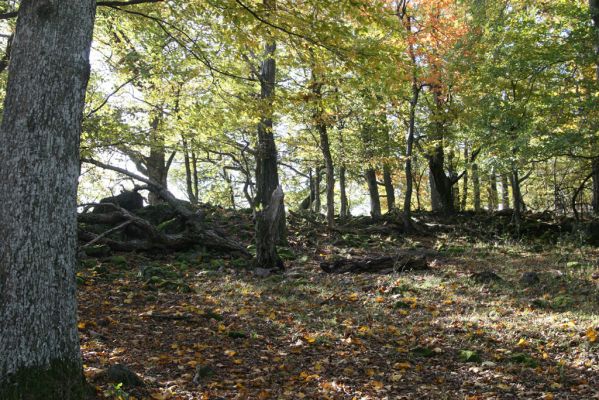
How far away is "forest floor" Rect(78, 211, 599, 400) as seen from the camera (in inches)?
193

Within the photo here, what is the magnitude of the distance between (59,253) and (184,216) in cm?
982

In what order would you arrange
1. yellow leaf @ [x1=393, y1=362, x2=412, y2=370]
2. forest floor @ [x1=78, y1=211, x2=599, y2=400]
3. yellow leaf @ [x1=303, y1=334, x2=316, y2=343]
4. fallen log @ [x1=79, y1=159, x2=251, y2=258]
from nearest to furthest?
1. forest floor @ [x1=78, y1=211, x2=599, y2=400]
2. yellow leaf @ [x1=393, y1=362, x2=412, y2=370]
3. yellow leaf @ [x1=303, y1=334, x2=316, y2=343]
4. fallen log @ [x1=79, y1=159, x2=251, y2=258]

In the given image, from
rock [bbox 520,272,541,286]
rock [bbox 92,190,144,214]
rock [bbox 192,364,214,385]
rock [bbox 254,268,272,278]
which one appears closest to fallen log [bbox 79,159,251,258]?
rock [bbox 254,268,272,278]

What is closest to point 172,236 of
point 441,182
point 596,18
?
point 596,18

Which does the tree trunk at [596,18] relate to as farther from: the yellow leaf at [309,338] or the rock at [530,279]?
the yellow leaf at [309,338]

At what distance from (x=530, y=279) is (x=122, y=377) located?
7.83 m

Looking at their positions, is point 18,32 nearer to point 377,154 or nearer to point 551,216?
point 377,154

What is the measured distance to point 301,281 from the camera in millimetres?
9828

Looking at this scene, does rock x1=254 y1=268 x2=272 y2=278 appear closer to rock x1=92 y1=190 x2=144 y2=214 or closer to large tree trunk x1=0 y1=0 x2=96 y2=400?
rock x1=92 y1=190 x2=144 y2=214

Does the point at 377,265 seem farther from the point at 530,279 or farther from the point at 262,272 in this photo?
the point at 530,279

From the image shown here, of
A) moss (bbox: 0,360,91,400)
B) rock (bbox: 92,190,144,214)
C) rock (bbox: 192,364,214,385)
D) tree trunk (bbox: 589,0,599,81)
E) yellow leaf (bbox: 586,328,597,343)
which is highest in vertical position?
tree trunk (bbox: 589,0,599,81)

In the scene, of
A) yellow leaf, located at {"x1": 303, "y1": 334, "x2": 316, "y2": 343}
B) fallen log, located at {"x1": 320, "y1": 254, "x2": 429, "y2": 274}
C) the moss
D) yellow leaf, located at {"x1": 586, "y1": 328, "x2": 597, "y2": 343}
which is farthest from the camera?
fallen log, located at {"x1": 320, "y1": 254, "x2": 429, "y2": 274}

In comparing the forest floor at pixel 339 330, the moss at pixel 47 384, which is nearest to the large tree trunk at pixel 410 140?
the forest floor at pixel 339 330

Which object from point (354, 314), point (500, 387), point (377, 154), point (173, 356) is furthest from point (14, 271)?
point (377, 154)
